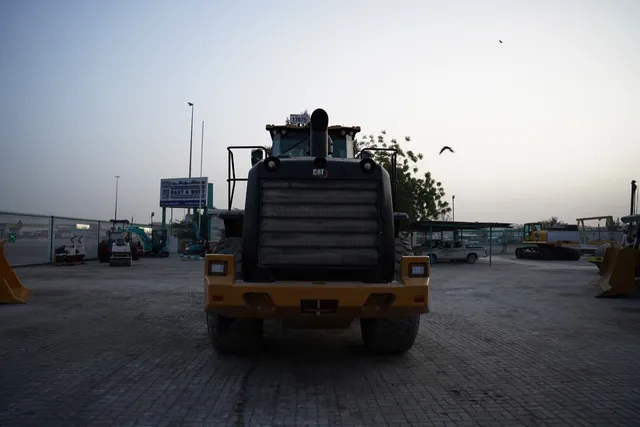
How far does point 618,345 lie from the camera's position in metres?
7.07

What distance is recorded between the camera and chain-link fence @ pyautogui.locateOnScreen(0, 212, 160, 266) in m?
21.5

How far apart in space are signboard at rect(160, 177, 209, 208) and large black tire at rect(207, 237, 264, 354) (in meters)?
31.4

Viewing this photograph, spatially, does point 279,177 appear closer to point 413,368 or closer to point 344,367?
point 344,367

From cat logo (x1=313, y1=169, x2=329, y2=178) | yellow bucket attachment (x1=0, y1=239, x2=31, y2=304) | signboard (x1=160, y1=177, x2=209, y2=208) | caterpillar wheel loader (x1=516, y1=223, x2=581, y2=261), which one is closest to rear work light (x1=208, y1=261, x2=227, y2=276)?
cat logo (x1=313, y1=169, x2=329, y2=178)

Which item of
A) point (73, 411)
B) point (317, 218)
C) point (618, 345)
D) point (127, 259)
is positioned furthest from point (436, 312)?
point (127, 259)

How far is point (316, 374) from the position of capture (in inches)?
211

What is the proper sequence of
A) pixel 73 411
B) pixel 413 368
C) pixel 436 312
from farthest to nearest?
pixel 436 312 < pixel 413 368 < pixel 73 411

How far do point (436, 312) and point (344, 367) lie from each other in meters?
5.10

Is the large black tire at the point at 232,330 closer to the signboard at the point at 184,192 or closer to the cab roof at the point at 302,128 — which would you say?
the cab roof at the point at 302,128

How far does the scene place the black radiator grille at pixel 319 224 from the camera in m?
5.28

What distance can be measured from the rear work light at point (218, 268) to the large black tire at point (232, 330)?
50 cm

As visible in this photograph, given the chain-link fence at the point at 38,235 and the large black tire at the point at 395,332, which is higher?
the chain-link fence at the point at 38,235

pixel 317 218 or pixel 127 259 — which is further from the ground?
pixel 317 218

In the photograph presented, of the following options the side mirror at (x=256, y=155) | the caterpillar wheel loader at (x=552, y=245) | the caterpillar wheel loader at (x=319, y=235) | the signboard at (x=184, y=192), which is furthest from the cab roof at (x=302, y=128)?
the caterpillar wheel loader at (x=552, y=245)
